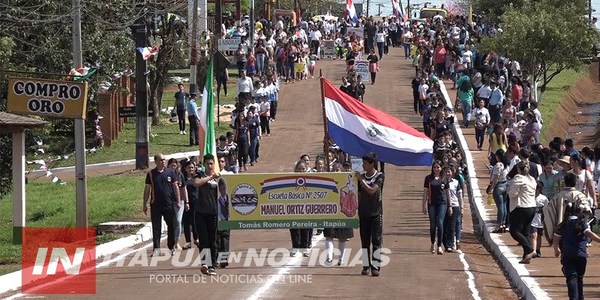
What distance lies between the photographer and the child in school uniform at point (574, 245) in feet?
49.3

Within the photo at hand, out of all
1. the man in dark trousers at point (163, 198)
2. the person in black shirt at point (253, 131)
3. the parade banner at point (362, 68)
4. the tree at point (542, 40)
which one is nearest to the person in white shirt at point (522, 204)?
the man in dark trousers at point (163, 198)

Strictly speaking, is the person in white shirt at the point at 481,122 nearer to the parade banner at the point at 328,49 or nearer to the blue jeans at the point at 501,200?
the blue jeans at the point at 501,200

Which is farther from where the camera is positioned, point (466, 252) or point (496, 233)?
point (496, 233)

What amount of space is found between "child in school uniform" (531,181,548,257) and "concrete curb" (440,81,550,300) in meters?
0.38

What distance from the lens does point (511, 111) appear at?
35.9m

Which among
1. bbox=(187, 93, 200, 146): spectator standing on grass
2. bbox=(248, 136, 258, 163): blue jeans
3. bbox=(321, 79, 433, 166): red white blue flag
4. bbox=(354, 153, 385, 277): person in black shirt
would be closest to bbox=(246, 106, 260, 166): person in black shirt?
bbox=(248, 136, 258, 163): blue jeans

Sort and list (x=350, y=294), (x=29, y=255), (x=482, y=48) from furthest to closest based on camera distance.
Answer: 1. (x=482, y=48)
2. (x=29, y=255)
3. (x=350, y=294)

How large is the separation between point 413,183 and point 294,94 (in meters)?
18.8

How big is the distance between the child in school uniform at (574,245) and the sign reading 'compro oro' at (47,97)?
11120mm

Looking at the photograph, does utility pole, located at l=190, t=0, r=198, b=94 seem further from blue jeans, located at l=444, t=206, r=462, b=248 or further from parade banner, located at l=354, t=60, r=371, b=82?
blue jeans, located at l=444, t=206, r=462, b=248

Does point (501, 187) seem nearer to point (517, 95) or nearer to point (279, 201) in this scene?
point (279, 201)

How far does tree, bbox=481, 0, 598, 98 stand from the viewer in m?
45.1

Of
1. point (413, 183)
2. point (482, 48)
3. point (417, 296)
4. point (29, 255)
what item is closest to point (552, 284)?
point (417, 296)

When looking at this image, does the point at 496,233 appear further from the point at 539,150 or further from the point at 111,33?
the point at 111,33
